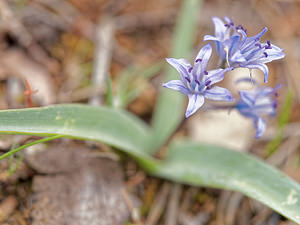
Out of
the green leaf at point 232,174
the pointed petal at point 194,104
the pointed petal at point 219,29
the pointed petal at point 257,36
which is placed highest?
the pointed petal at point 219,29

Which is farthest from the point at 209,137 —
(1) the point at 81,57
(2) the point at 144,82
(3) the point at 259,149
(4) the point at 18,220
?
(4) the point at 18,220

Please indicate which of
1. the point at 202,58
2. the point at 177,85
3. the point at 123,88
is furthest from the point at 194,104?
the point at 123,88

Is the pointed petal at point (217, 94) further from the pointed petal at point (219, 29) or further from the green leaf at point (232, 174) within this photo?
the green leaf at point (232, 174)

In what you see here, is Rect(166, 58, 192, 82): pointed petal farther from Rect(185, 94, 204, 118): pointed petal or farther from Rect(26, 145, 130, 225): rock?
Rect(26, 145, 130, 225): rock

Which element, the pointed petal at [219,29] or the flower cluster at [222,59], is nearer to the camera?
the flower cluster at [222,59]

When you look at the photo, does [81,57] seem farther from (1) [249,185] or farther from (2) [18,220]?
(1) [249,185]

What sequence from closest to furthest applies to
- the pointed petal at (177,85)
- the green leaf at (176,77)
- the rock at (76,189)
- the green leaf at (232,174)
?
the pointed petal at (177,85) → the green leaf at (232,174) → the rock at (76,189) → the green leaf at (176,77)

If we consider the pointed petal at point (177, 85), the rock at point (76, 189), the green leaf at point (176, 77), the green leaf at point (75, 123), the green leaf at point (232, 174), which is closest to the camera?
the green leaf at point (75, 123)

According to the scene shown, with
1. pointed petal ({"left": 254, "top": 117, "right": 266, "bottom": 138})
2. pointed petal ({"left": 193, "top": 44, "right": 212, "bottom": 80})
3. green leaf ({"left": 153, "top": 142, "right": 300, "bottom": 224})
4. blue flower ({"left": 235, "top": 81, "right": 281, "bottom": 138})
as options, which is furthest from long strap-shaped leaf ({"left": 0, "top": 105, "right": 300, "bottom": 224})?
pointed petal ({"left": 193, "top": 44, "right": 212, "bottom": 80})

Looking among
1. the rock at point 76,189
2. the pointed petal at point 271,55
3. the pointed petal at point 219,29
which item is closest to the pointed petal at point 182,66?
the pointed petal at point 219,29
